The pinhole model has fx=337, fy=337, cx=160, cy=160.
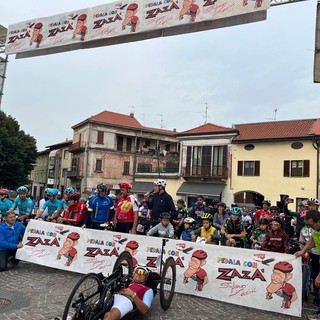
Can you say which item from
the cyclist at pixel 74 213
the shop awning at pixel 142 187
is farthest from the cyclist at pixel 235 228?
the shop awning at pixel 142 187

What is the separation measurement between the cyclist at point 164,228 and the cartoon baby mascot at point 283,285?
2348 mm

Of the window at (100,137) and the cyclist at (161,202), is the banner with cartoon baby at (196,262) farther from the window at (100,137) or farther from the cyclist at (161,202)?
the window at (100,137)

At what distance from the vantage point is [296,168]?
29.5 metres

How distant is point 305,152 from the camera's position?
29094 millimetres

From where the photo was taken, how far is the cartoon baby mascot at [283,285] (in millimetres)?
5556

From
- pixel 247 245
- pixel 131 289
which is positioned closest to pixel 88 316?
pixel 131 289

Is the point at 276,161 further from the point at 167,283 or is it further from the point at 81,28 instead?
the point at 167,283

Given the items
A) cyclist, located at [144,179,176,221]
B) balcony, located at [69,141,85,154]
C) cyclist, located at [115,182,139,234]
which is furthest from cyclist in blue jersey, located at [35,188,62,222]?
balcony, located at [69,141,85,154]

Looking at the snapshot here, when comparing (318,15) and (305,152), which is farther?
(305,152)

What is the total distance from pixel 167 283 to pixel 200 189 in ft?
96.1

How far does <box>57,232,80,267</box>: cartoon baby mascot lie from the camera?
24.1ft

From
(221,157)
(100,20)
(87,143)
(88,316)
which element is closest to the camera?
(88,316)

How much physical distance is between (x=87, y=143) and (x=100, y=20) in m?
36.9

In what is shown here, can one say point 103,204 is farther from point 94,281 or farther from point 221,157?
point 221,157
